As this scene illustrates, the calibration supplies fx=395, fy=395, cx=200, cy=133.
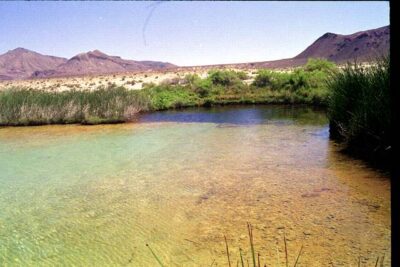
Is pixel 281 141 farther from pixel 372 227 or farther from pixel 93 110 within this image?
pixel 93 110

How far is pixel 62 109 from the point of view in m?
18.5

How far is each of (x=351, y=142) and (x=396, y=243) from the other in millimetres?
9209

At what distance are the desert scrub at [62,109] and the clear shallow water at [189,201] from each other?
5.26 meters

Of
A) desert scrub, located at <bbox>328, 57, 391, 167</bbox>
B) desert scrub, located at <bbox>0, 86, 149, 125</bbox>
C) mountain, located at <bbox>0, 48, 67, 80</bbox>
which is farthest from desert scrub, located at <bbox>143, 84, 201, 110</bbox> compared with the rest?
mountain, located at <bbox>0, 48, 67, 80</bbox>

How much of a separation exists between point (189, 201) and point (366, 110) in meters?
4.51

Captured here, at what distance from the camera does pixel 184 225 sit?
229 inches

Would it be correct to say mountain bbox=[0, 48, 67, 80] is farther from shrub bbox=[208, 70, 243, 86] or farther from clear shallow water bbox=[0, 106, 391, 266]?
clear shallow water bbox=[0, 106, 391, 266]

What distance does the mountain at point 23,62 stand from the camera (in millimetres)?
141125

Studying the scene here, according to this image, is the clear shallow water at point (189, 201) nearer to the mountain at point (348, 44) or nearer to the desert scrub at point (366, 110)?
the desert scrub at point (366, 110)

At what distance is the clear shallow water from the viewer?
497 cm

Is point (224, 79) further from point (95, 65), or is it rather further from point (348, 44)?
point (95, 65)

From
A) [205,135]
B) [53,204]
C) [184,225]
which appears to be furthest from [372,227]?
[205,135]

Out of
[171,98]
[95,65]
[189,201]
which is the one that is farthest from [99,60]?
[189,201]

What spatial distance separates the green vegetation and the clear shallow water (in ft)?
17.8
